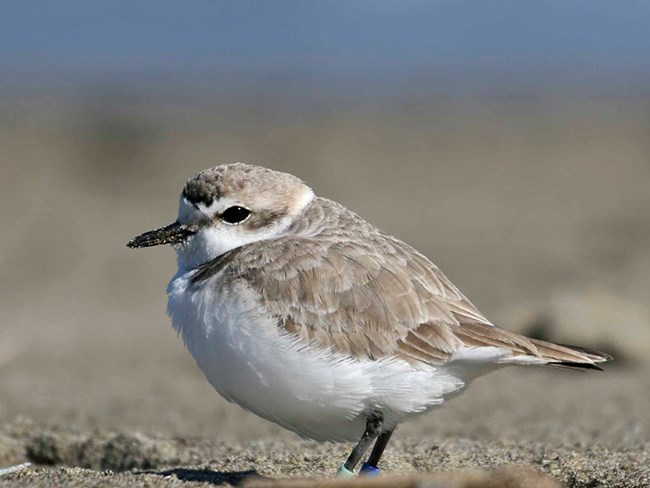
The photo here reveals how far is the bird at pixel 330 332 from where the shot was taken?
175 inches

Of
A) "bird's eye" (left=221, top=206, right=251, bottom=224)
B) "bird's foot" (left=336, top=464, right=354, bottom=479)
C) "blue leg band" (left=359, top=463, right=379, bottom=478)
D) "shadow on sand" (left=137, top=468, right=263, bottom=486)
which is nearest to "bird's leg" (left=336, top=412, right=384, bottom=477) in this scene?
"bird's foot" (left=336, top=464, right=354, bottom=479)

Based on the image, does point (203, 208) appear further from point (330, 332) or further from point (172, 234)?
point (330, 332)

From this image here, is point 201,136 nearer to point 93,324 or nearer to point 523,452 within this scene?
point 93,324

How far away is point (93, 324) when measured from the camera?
1115 centimetres

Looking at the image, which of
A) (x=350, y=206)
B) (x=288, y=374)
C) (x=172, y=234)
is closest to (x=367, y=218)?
(x=350, y=206)

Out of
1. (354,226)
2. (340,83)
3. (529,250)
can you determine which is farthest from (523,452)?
(340,83)

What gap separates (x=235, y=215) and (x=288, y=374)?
0.94 meters

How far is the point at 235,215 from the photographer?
4996mm

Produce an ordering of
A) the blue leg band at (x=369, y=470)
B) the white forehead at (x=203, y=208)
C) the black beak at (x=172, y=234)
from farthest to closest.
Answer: the black beak at (x=172, y=234) < the white forehead at (x=203, y=208) < the blue leg band at (x=369, y=470)

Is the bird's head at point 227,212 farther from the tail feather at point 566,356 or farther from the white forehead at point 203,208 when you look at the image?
the tail feather at point 566,356

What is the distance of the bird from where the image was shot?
446cm

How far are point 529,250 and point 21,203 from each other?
25.8ft

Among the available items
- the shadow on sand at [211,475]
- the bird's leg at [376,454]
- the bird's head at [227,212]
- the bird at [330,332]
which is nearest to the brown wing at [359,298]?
the bird at [330,332]

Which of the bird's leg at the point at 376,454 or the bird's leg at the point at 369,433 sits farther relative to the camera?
the bird's leg at the point at 376,454
